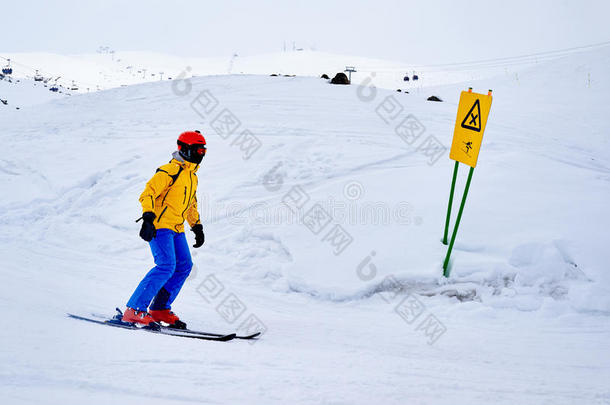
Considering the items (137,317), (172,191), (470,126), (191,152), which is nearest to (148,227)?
(172,191)

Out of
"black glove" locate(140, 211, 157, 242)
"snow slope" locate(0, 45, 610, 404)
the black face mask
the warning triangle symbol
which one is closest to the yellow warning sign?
the warning triangle symbol

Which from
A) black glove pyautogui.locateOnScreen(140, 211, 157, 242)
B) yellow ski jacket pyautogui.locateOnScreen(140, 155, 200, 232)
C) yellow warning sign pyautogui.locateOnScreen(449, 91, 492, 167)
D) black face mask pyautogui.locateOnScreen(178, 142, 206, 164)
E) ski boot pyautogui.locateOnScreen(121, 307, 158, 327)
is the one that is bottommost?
ski boot pyautogui.locateOnScreen(121, 307, 158, 327)

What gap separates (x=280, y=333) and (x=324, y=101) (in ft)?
36.7

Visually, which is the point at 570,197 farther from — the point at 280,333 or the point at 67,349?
the point at 67,349

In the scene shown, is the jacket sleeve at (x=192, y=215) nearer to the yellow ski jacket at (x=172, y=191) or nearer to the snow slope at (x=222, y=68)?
the yellow ski jacket at (x=172, y=191)

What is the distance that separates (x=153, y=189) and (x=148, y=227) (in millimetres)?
406

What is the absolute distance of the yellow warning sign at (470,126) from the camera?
6.11 meters

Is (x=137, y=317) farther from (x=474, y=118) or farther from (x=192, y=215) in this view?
(x=474, y=118)

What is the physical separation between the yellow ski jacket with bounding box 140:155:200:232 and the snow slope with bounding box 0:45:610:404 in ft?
3.82

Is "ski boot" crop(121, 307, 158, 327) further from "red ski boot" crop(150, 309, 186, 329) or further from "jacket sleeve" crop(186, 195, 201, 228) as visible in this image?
"jacket sleeve" crop(186, 195, 201, 228)

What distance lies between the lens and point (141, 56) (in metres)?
163

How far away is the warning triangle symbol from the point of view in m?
6.14

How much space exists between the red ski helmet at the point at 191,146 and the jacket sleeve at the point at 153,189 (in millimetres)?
278

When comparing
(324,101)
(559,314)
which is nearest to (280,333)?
(559,314)
